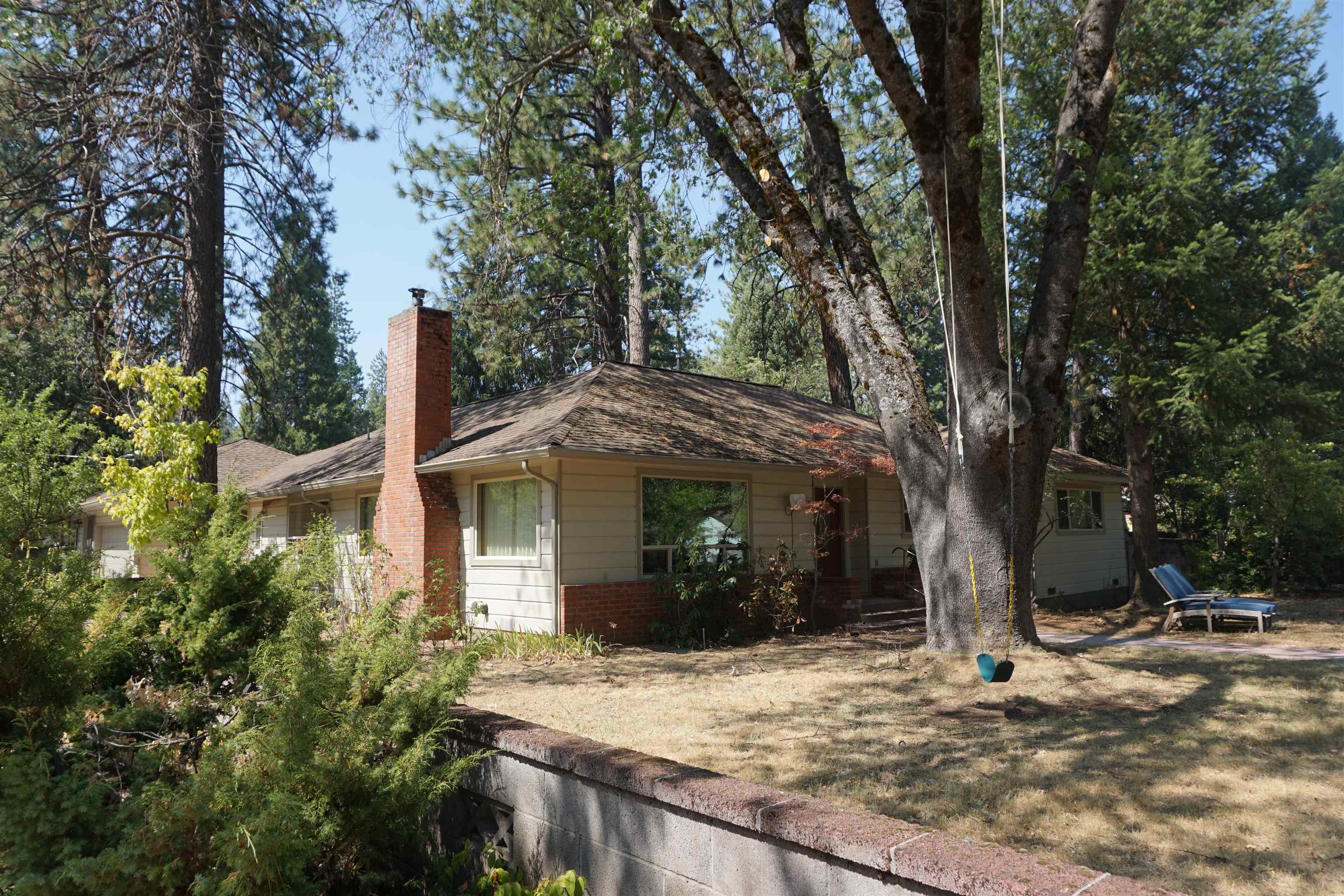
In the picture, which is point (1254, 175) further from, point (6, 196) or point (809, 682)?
point (6, 196)

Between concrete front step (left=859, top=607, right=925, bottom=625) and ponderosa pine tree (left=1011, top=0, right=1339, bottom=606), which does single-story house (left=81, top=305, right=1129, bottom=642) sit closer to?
concrete front step (left=859, top=607, right=925, bottom=625)

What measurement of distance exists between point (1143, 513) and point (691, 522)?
10.3 m

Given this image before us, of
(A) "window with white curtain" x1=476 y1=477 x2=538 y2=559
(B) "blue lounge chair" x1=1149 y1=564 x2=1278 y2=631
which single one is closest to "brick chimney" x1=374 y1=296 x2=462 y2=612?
(A) "window with white curtain" x1=476 y1=477 x2=538 y2=559

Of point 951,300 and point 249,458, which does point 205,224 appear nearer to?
point 249,458

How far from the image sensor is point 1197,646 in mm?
11180

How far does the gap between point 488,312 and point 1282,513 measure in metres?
19.2

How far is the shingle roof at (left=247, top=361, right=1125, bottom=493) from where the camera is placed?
11.7 metres

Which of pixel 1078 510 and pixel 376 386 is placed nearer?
pixel 1078 510

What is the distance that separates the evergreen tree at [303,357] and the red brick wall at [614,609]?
889 centimetres

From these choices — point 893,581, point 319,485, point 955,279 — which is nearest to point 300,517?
point 319,485

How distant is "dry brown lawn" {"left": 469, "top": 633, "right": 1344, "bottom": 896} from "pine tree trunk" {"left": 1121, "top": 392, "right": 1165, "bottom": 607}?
24.5 feet

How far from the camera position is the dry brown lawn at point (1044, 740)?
4.07 metres

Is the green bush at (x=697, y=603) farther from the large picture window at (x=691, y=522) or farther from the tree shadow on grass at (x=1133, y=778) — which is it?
the tree shadow on grass at (x=1133, y=778)

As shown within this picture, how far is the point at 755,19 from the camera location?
41.3 ft
